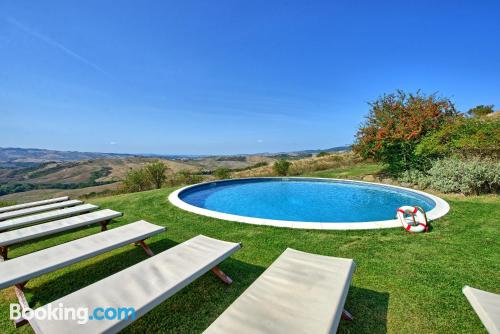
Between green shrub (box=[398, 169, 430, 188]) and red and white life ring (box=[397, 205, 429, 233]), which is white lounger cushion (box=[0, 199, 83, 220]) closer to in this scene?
red and white life ring (box=[397, 205, 429, 233])

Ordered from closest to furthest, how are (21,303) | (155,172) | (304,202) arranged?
(21,303), (304,202), (155,172)

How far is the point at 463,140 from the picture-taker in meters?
9.39

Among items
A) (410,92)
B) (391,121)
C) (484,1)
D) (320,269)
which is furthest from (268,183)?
(484,1)

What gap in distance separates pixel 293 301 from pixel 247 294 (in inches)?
18.7

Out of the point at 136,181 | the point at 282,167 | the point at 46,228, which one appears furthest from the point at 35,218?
the point at 282,167

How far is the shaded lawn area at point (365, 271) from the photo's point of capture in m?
2.75

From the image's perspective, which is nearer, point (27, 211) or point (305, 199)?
point (27, 211)

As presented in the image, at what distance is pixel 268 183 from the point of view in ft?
47.3

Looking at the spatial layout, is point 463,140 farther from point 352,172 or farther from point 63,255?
point 63,255

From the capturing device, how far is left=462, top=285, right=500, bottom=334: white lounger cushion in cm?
196

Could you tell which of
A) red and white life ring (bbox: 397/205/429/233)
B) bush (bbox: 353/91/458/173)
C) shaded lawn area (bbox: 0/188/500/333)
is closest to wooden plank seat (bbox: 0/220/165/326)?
shaded lawn area (bbox: 0/188/500/333)

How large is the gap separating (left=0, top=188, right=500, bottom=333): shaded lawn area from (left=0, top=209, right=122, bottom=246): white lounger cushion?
514 mm

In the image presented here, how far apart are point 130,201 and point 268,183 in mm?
7897

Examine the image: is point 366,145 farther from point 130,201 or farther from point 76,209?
point 76,209
